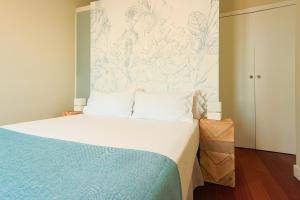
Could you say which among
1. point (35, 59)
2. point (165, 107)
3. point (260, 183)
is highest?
point (35, 59)

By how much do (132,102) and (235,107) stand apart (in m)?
1.57

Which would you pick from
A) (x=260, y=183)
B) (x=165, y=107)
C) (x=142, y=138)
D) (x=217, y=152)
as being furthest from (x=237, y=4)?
(x=142, y=138)

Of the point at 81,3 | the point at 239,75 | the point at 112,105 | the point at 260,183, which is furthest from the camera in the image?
the point at 81,3

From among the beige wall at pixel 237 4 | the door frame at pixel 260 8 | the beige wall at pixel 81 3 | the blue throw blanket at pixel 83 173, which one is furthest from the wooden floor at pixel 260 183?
the beige wall at pixel 81 3

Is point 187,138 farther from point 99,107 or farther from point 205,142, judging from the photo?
point 99,107

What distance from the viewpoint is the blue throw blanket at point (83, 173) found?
1.87 feet

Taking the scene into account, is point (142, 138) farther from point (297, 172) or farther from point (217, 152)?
point (297, 172)

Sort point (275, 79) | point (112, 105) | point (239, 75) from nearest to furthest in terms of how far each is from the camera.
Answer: point (112, 105) → point (275, 79) → point (239, 75)

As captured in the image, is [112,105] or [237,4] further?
[237,4]

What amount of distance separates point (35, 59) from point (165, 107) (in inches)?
70.8

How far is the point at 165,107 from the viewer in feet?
6.44

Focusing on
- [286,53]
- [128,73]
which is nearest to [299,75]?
[286,53]

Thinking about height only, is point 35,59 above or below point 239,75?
above

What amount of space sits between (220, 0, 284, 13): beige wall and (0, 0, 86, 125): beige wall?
91.5 inches
